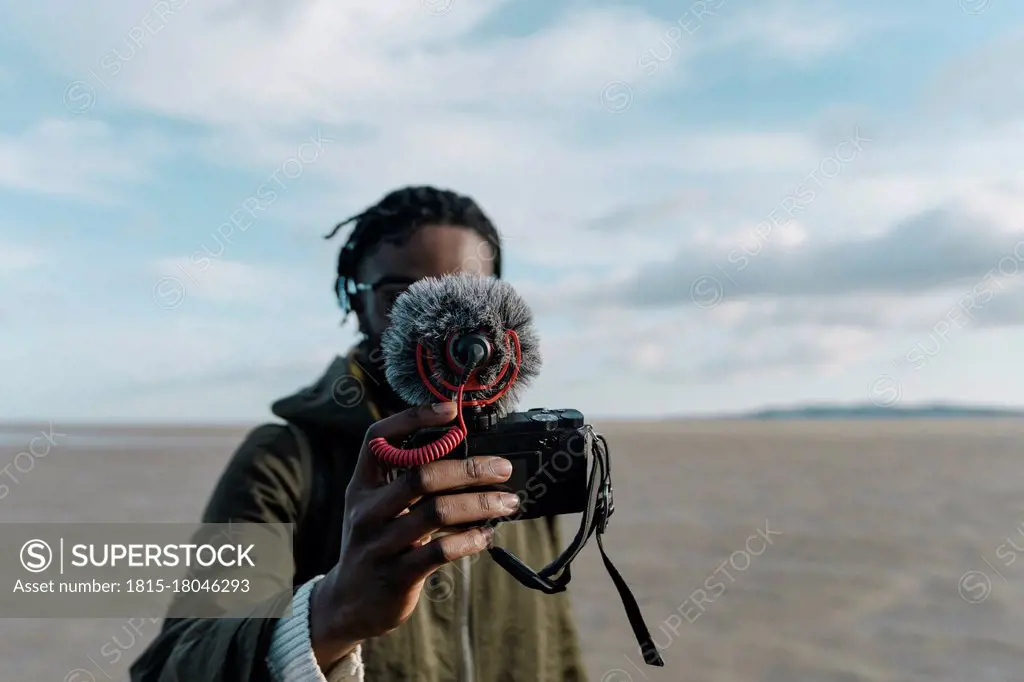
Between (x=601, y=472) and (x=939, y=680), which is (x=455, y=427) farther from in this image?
(x=939, y=680)

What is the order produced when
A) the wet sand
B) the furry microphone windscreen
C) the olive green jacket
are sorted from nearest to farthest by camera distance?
the furry microphone windscreen
the olive green jacket
the wet sand

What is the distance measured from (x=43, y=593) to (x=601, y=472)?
25.4 feet

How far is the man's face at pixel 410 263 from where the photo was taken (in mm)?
2428

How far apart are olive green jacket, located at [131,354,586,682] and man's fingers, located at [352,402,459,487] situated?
565 mm

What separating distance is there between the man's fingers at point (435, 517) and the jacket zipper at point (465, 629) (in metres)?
0.85

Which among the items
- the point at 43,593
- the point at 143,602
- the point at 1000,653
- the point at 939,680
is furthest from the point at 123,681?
the point at 1000,653

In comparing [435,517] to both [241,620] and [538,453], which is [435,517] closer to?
[538,453]

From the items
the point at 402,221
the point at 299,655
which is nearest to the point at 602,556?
the point at 299,655

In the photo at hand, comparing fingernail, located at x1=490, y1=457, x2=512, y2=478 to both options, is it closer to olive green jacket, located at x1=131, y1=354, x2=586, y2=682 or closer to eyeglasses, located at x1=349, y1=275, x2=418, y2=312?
olive green jacket, located at x1=131, y1=354, x2=586, y2=682

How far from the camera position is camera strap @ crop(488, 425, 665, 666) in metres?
1.68

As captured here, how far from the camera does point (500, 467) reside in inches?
61.9

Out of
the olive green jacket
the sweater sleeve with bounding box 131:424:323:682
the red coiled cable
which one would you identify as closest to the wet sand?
the olive green jacket

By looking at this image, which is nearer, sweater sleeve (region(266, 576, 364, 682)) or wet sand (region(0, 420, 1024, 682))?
sweater sleeve (region(266, 576, 364, 682))

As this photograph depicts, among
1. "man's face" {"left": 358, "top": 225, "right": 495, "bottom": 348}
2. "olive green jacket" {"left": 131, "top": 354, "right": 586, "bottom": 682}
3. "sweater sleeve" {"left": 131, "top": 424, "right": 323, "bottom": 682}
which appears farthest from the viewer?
"man's face" {"left": 358, "top": 225, "right": 495, "bottom": 348}
